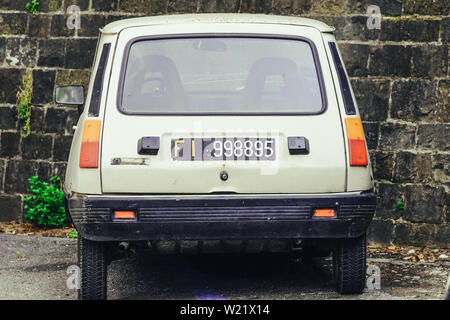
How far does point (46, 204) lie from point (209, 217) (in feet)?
15.3

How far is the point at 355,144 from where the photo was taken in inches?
215

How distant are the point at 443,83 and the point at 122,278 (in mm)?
3830

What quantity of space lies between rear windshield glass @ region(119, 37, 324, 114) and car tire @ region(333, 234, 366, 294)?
94 cm

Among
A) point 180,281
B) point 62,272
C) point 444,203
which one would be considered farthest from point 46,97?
point 444,203

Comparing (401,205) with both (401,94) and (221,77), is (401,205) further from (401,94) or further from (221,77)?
(221,77)

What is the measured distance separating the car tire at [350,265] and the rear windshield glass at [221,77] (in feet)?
3.07

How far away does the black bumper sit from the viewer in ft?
17.3

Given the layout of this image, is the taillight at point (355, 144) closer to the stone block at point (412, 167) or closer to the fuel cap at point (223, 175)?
the fuel cap at point (223, 175)

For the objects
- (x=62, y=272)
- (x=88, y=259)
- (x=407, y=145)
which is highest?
(x=407, y=145)

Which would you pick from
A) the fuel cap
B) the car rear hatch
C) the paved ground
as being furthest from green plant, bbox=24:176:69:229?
the fuel cap

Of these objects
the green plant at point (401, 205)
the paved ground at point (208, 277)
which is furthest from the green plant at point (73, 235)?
the green plant at point (401, 205)

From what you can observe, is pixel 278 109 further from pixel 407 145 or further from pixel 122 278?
pixel 407 145

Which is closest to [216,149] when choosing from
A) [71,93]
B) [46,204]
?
[71,93]

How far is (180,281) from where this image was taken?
6688 millimetres
